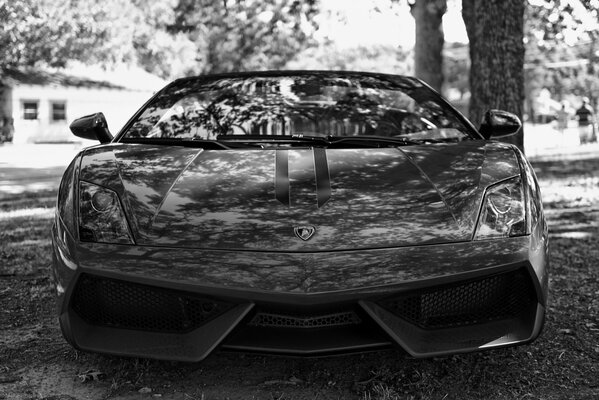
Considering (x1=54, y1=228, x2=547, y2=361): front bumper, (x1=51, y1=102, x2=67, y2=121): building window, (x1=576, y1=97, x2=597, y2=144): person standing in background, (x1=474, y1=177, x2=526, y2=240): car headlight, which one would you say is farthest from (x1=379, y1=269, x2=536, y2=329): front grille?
(x1=51, y1=102, x2=67, y2=121): building window

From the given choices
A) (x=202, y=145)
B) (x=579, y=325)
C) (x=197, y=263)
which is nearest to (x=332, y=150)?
(x=202, y=145)

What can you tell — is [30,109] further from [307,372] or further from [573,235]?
[307,372]

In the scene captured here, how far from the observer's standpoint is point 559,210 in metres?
7.37

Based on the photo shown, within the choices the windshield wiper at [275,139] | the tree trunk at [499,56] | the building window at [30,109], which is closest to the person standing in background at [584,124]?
the tree trunk at [499,56]

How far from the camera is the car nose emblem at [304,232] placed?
227cm

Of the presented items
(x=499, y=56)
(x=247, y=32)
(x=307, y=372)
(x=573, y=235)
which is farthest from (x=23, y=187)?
(x=307, y=372)

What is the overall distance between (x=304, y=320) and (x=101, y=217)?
2.67 ft

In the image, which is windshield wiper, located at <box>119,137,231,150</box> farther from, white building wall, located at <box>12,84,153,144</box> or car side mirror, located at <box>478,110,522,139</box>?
white building wall, located at <box>12,84,153,144</box>

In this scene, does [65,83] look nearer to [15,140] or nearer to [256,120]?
[15,140]

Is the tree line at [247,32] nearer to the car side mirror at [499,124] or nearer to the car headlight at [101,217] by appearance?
the car side mirror at [499,124]

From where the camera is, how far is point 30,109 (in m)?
33.8

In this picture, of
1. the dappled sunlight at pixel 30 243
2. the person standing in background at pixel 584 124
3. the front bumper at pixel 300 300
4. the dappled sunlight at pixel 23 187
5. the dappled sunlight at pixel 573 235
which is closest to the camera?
the front bumper at pixel 300 300

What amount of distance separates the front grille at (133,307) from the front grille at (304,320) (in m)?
0.17

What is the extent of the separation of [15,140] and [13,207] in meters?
26.9
